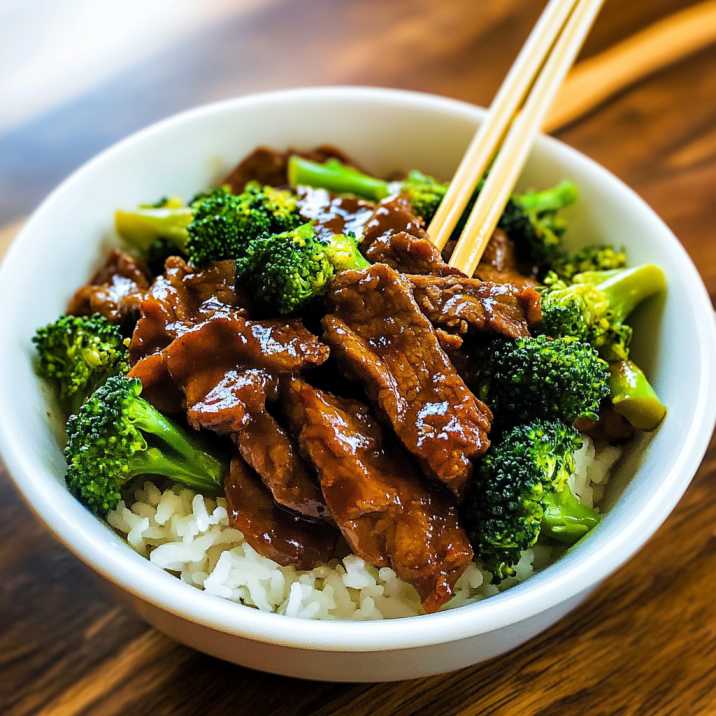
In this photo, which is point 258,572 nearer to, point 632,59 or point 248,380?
point 248,380

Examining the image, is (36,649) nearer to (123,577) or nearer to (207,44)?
(123,577)

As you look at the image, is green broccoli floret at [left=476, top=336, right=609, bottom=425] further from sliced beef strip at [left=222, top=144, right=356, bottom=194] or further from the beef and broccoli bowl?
sliced beef strip at [left=222, top=144, right=356, bottom=194]

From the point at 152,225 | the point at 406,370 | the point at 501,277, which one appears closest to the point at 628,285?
the point at 501,277

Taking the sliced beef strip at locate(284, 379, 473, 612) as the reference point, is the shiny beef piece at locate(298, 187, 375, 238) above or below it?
above

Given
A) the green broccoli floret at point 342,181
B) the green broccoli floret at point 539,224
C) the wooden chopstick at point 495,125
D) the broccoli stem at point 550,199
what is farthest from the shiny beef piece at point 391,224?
the broccoli stem at point 550,199

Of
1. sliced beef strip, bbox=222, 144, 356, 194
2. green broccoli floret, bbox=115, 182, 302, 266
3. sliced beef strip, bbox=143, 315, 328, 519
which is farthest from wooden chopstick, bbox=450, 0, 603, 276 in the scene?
sliced beef strip, bbox=222, 144, 356, 194

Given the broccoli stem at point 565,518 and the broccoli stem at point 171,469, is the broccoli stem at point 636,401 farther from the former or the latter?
the broccoli stem at point 171,469
